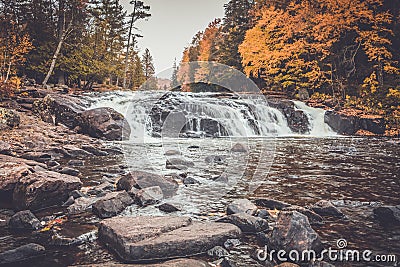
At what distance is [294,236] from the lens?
3.10 metres

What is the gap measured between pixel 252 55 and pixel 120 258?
82.9ft

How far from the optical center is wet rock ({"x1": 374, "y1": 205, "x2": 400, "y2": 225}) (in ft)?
13.0

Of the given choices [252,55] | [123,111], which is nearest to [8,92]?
[123,111]

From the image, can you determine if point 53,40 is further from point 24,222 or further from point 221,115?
point 24,222

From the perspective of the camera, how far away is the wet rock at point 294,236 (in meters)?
3.04

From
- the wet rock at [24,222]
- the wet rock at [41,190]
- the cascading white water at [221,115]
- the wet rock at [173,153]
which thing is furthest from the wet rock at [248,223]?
the cascading white water at [221,115]

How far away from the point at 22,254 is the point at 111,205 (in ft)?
4.82

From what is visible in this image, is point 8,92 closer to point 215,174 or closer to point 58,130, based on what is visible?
point 58,130

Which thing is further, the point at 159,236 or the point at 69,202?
the point at 69,202

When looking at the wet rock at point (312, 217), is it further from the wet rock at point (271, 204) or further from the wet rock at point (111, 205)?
the wet rock at point (111, 205)

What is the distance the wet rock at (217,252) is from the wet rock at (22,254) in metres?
1.88

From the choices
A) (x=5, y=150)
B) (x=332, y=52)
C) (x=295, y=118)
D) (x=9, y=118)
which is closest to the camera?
(x=5, y=150)

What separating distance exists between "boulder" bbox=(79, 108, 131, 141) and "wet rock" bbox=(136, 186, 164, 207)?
8567 millimetres

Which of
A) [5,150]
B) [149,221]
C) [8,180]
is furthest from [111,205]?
[5,150]
